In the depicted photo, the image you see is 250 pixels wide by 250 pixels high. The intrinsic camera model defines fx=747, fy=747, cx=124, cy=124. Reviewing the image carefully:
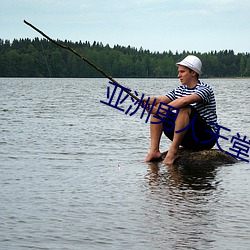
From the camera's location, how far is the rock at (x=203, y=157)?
9164 millimetres

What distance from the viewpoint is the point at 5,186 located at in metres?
7.27

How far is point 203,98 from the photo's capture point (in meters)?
8.61

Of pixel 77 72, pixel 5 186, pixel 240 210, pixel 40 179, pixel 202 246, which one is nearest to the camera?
pixel 202 246

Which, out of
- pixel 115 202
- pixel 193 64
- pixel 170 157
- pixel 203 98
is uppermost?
pixel 193 64

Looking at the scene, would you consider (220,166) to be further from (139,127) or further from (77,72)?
(77,72)

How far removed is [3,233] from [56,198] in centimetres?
139

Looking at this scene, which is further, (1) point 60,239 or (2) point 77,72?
(2) point 77,72

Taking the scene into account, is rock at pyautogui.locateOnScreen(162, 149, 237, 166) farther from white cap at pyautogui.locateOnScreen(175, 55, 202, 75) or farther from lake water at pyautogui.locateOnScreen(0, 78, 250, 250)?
white cap at pyautogui.locateOnScreen(175, 55, 202, 75)

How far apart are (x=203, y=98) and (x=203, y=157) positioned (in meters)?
0.96

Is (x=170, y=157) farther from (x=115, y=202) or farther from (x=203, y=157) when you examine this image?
(x=115, y=202)

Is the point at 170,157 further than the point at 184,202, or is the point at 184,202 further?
the point at 170,157

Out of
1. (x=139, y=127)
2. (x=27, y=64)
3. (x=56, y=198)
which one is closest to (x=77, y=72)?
(x=27, y=64)

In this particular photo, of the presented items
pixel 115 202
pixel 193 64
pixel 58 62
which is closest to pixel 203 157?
pixel 193 64

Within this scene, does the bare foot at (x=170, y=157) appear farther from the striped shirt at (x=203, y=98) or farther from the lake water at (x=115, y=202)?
the striped shirt at (x=203, y=98)
